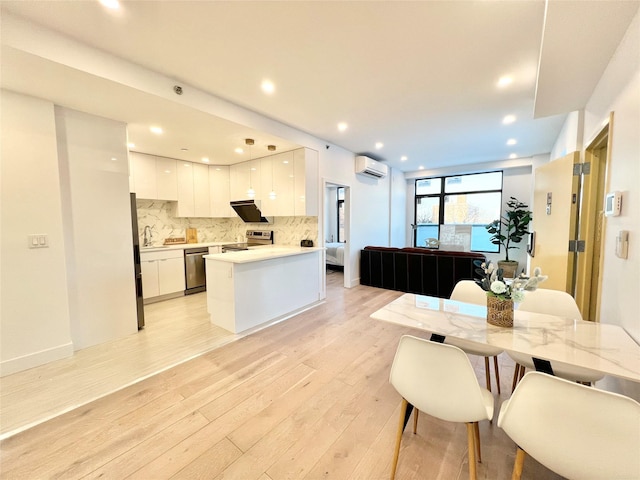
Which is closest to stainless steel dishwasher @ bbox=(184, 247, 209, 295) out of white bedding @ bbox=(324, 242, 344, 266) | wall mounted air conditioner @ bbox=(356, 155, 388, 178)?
white bedding @ bbox=(324, 242, 344, 266)

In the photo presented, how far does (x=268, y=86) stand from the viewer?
2496mm

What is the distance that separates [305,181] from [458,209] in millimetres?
4960

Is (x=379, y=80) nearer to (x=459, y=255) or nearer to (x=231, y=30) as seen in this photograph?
(x=231, y=30)

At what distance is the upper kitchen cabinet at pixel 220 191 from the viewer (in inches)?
201

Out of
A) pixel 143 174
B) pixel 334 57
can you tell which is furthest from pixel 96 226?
pixel 334 57

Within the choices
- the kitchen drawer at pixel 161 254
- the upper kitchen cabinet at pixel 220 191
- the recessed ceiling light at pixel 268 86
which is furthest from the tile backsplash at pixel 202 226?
the recessed ceiling light at pixel 268 86

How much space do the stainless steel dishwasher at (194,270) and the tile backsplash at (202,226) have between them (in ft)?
2.12

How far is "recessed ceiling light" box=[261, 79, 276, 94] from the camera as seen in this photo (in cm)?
242

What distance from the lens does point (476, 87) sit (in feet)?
8.36

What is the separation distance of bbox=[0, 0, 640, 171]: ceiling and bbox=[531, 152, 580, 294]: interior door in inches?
25.1

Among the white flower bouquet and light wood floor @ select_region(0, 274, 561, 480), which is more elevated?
the white flower bouquet

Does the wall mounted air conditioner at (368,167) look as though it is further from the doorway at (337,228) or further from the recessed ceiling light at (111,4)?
the recessed ceiling light at (111,4)

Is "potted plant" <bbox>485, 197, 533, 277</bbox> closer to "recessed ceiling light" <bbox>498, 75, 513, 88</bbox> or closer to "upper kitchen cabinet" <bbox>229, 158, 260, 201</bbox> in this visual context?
"recessed ceiling light" <bbox>498, 75, 513, 88</bbox>

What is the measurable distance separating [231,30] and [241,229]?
4.15m
